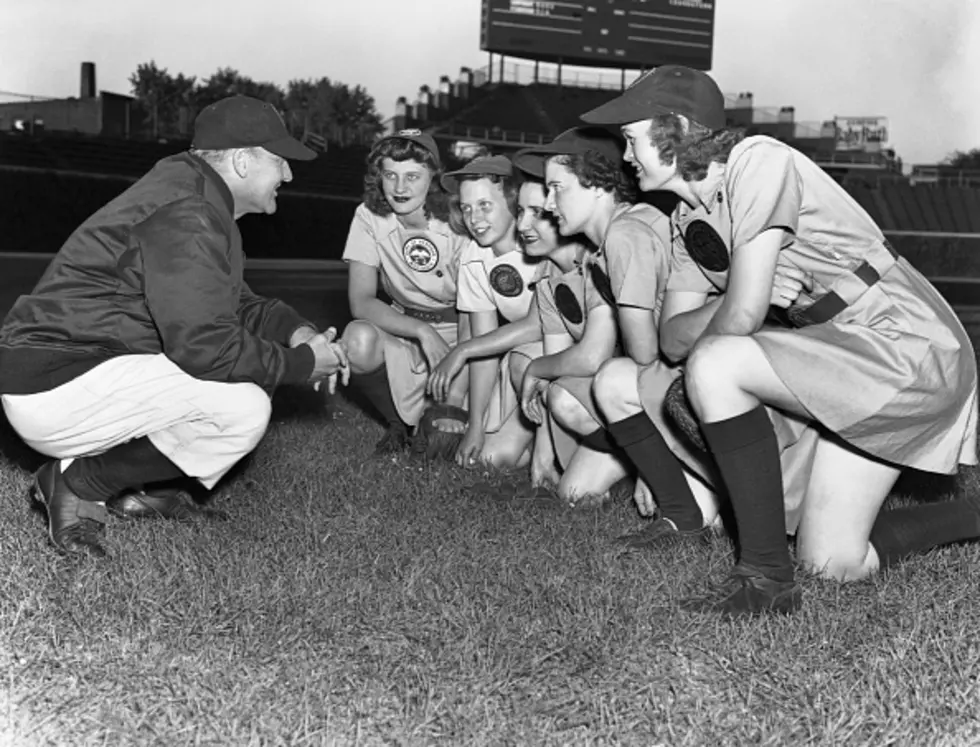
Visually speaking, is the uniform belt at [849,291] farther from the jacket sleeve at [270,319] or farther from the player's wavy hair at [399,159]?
the player's wavy hair at [399,159]

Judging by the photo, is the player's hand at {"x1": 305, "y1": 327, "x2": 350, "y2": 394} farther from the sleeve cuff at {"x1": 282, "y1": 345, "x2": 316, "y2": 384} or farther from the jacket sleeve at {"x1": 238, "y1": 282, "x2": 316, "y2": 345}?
A: the jacket sleeve at {"x1": 238, "y1": 282, "x2": 316, "y2": 345}

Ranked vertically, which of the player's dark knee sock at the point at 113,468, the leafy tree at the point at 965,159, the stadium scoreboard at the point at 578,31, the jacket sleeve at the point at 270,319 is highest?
the stadium scoreboard at the point at 578,31

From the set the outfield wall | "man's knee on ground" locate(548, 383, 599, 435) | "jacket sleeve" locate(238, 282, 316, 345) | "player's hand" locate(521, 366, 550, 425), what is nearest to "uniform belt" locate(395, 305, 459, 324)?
"player's hand" locate(521, 366, 550, 425)

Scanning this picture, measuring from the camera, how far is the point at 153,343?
3734mm

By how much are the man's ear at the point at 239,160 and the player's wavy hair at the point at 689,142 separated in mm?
1237

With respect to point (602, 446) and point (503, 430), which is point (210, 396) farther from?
point (503, 430)

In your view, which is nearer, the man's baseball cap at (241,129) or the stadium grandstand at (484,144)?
the man's baseball cap at (241,129)

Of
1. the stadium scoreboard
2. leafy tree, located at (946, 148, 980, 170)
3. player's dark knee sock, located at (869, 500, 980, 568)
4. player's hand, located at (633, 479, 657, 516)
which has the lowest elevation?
player's hand, located at (633, 479, 657, 516)

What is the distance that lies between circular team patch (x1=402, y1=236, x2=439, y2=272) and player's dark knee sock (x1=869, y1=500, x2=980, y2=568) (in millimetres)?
2548

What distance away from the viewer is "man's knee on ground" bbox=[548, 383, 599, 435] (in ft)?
14.1

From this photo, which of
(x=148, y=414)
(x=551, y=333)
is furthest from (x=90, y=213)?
(x=148, y=414)

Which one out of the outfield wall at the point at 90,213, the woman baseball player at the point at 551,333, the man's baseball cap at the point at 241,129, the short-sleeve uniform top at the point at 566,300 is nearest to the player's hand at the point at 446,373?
the woman baseball player at the point at 551,333

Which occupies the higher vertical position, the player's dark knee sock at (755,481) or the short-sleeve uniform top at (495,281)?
the short-sleeve uniform top at (495,281)

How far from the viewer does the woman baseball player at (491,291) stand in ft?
16.4
